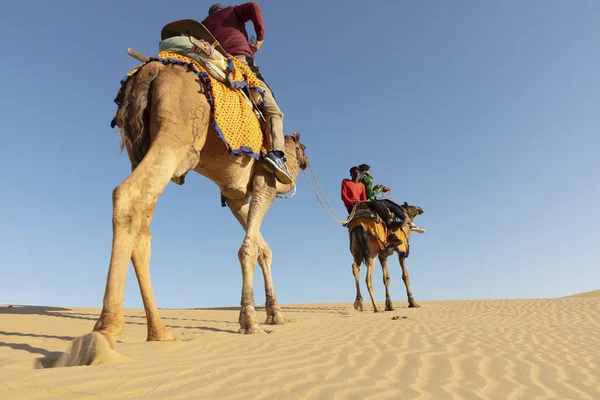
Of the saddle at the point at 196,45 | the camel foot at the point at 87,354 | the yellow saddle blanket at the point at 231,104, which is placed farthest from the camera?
the saddle at the point at 196,45

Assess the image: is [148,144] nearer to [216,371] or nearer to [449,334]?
[216,371]

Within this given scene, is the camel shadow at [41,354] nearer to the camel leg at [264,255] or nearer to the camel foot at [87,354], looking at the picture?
the camel foot at [87,354]

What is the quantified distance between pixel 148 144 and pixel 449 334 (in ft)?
13.9

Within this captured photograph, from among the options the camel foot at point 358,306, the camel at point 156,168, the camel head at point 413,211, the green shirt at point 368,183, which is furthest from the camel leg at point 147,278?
the camel head at point 413,211

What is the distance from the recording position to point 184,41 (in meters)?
4.95

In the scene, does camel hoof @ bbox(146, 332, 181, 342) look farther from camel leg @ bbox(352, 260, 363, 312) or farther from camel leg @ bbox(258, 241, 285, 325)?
camel leg @ bbox(352, 260, 363, 312)

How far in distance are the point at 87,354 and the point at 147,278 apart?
144 centimetres

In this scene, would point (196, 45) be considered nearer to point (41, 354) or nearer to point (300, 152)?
point (41, 354)

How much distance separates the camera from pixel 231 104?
5105 mm

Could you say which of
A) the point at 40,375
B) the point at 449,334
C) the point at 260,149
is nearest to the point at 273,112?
the point at 260,149

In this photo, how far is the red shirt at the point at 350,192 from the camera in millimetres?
12688

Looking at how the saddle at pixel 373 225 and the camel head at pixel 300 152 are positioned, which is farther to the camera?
the saddle at pixel 373 225

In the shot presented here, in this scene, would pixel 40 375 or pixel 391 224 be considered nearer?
pixel 40 375

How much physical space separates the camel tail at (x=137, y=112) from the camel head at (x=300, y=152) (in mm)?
3698
